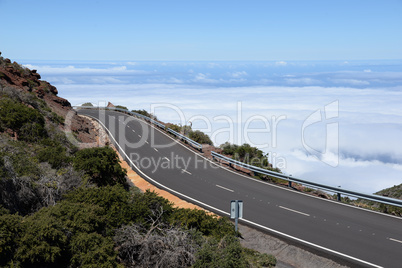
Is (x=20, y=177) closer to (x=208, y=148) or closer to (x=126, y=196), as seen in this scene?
(x=126, y=196)

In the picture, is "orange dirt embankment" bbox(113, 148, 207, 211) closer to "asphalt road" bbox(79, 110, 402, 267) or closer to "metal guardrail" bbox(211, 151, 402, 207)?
"asphalt road" bbox(79, 110, 402, 267)

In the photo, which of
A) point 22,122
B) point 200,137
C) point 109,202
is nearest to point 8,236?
point 109,202

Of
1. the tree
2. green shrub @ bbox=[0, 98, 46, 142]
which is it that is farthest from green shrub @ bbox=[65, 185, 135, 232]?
green shrub @ bbox=[0, 98, 46, 142]

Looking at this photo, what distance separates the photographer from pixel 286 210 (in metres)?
16.1

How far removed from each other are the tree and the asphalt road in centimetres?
379

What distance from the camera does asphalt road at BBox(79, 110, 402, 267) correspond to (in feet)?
39.4

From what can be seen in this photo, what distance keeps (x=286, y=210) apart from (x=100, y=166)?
9.66 metres

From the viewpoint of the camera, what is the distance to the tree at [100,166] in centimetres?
1650

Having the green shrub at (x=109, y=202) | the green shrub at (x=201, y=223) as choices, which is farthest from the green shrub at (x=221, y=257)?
the green shrub at (x=109, y=202)

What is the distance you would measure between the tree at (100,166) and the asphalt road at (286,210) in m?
3.79

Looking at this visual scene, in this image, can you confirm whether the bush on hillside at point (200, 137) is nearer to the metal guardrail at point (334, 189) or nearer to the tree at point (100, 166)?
the metal guardrail at point (334, 189)

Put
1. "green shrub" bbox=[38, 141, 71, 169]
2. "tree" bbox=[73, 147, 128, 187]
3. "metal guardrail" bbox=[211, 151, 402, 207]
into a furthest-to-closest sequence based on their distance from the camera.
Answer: "tree" bbox=[73, 147, 128, 187]
"green shrub" bbox=[38, 141, 71, 169]
"metal guardrail" bbox=[211, 151, 402, 207]

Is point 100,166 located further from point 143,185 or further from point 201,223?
point 201,223

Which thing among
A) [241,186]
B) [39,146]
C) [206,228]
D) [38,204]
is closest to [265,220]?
[206,228]
